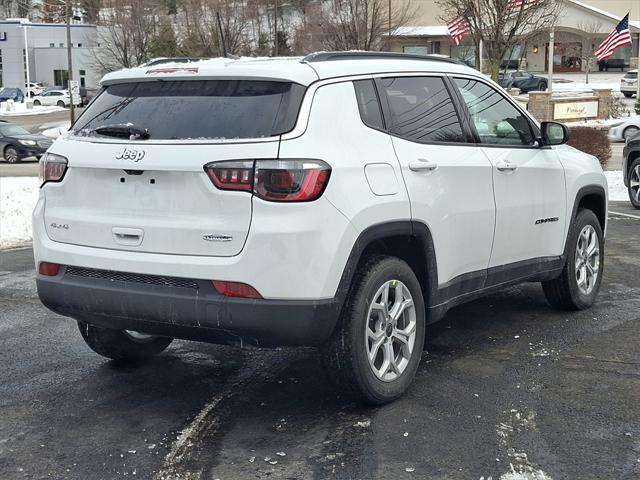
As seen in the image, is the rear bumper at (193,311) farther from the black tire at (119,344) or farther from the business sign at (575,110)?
the business sign at (575,110)

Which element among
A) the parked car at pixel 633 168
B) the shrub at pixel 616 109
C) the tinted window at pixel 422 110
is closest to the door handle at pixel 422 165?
the tinted window at pixel 422 110

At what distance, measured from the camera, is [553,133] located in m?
6.20

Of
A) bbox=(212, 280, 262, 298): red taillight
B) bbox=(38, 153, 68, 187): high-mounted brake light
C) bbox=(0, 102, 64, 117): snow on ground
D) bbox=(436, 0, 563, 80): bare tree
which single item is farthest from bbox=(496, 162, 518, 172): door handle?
bbox=(0, 102, 64, 117): snow on ground

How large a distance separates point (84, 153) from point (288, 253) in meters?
1.27

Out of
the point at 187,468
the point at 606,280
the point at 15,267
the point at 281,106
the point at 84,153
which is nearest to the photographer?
the point at 187,468

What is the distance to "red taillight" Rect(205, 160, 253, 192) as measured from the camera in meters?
4.14

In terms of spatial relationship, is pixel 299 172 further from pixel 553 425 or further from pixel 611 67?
pixel 611 67

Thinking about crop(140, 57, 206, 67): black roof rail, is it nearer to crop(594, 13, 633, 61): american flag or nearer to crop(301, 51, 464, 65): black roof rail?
crop(301, 51, 464, 65): black roof rail

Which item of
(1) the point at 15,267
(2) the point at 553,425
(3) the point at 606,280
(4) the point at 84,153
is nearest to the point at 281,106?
(4) the point at 84,153

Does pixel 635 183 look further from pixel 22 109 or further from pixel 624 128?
pixel 22 109

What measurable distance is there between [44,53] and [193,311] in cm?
8239

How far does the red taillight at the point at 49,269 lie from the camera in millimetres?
4699

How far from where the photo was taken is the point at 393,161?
4672 millimetres

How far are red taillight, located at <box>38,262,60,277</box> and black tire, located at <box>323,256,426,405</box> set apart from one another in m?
1.48
